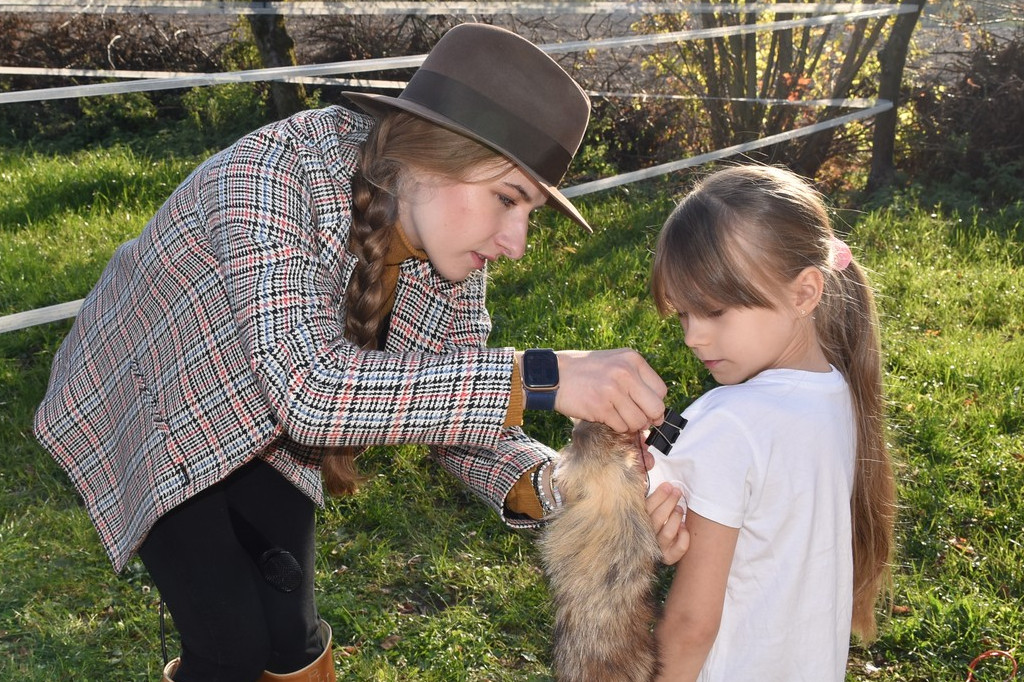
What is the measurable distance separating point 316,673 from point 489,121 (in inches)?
59.4

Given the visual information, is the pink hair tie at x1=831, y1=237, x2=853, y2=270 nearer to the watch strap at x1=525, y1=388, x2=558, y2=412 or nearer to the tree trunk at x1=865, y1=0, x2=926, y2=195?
the watch strap at x1=525, y1=388, x2=558, y2=412

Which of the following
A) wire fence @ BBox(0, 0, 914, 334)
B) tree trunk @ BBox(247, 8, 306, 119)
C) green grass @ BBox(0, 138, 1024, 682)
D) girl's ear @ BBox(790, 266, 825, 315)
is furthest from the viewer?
tree trunk @ BBox(247, 8, 306, 119)

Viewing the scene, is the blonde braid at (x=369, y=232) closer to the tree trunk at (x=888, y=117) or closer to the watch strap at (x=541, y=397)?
the watch strap at (x=541, y=397)

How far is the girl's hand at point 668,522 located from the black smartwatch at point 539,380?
29 centimetres

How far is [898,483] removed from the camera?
3953 millimetres

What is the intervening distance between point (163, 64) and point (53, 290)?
3962 mm

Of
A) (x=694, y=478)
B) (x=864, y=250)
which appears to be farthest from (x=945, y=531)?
(x=864, y=250)

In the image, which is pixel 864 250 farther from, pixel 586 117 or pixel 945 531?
pixel 586 117

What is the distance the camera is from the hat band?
223cm

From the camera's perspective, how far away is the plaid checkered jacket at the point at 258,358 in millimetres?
2000

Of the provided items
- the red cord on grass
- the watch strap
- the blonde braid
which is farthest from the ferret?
the red cord on grass

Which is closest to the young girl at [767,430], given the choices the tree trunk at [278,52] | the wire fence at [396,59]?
the wire fence at [396,59]

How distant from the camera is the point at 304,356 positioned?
79.4 inches

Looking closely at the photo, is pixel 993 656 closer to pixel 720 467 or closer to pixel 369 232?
pixel 720 467
